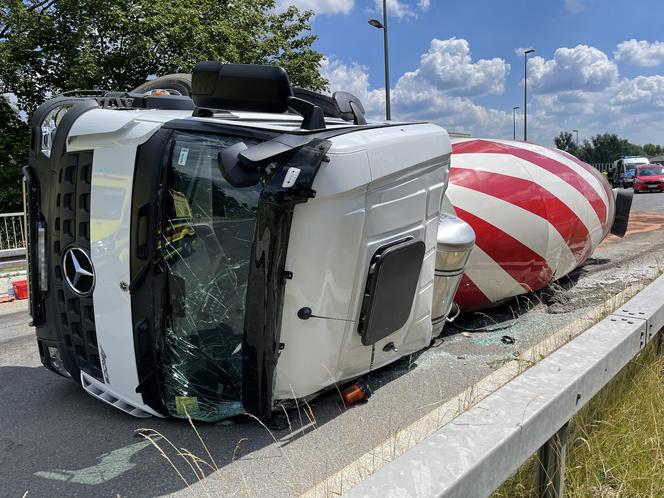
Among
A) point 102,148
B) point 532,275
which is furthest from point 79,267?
point 532,275

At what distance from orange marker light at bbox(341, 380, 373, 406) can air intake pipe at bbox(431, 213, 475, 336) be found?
826 millimetres

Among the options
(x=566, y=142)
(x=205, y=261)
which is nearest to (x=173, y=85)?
(x=205, y=261)

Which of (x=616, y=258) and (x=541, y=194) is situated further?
(x=616, y=258)

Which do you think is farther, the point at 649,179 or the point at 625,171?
the point at 625,171

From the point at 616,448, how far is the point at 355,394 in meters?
1.47

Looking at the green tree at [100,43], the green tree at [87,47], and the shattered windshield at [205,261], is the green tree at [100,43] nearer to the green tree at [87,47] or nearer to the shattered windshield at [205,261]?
Result: the green tree at [87,47]

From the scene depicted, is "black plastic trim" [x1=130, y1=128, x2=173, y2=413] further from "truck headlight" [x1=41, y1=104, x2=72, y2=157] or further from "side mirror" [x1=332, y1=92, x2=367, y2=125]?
"side mirror" [x1=332, y1=92, x2=367, y2=125]

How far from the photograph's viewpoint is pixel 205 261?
9.22 ft

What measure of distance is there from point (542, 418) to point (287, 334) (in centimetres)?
148

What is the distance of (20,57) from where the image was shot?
14508 mm

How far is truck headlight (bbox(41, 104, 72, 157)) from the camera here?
327cm

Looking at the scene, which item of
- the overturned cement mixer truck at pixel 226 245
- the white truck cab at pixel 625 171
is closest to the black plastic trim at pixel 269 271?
the overturned cement mixer truck at pixel 226 245

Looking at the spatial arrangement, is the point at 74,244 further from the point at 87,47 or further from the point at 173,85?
the point at 87,47

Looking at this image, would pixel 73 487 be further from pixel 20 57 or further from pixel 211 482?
pixel 20 57
